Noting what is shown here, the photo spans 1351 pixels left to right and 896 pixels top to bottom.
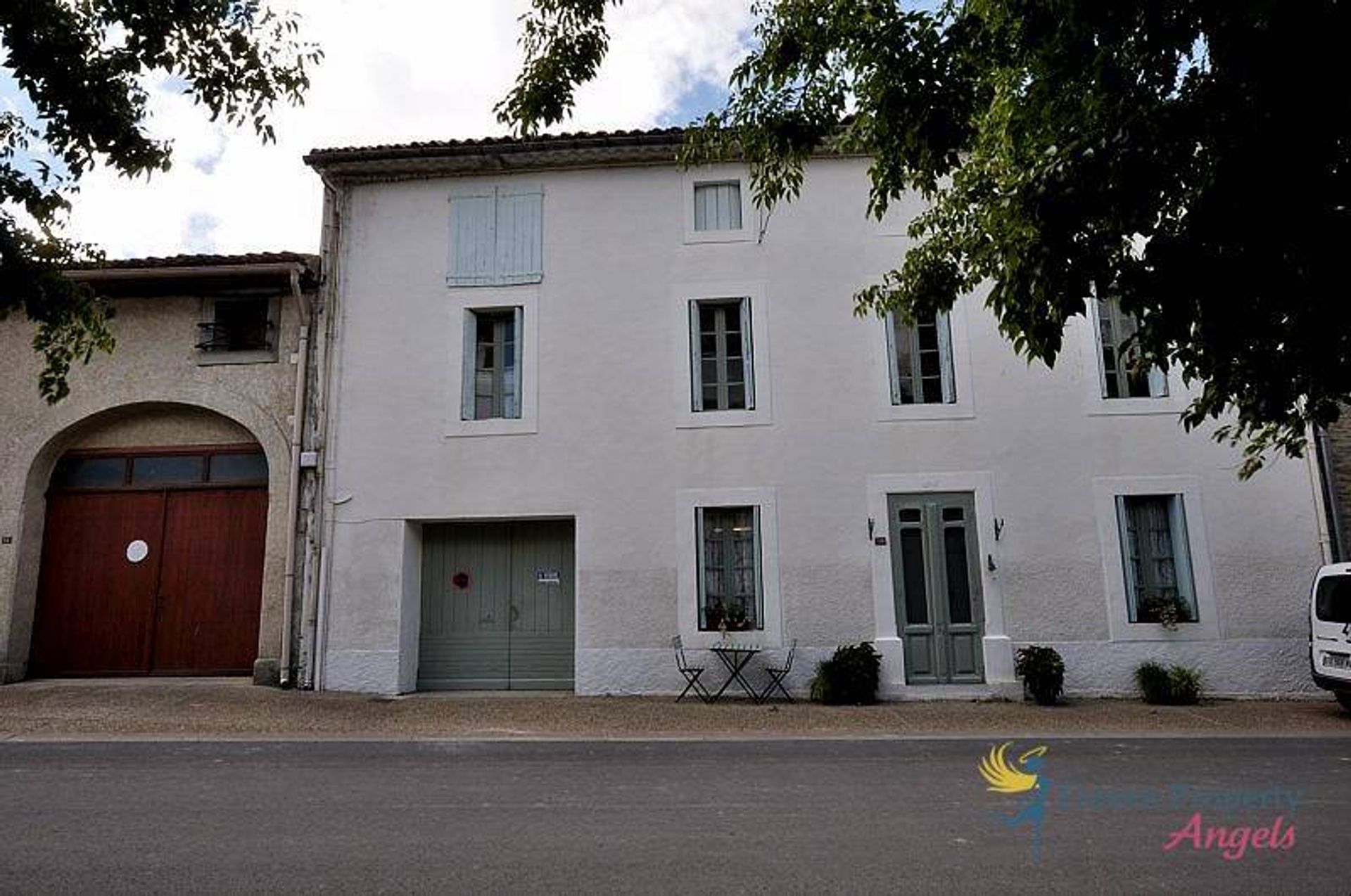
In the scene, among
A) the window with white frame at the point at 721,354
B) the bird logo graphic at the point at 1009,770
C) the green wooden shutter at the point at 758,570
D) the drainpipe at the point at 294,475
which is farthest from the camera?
the window with white frame at the point at 721,354

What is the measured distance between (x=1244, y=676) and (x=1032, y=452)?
3.67 m

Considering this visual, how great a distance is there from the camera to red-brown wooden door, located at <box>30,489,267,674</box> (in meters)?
12.1

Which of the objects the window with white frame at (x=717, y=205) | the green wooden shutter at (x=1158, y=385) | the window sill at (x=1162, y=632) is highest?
the window with white frame at (x=717, y=205)

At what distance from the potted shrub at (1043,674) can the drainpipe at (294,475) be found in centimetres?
923

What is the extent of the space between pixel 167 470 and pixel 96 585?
1.84m

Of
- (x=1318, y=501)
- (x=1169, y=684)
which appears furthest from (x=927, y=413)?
(x=1318, y=501)

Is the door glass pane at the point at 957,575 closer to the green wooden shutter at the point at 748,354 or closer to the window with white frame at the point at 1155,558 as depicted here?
the window with white frame at the point at 1155,558

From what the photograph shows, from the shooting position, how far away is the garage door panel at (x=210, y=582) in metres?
12.1

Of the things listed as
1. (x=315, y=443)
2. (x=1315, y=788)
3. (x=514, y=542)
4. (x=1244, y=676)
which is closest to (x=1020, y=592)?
(x=1244, y=676)

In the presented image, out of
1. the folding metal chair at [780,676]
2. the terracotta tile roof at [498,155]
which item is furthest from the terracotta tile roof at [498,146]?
the folding metal chair at [780,676]

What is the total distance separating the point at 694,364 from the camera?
473 inches

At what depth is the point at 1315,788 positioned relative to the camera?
6.12 m

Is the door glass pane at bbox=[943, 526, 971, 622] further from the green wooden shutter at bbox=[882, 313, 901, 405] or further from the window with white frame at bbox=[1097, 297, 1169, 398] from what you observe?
the window with white frame at bbox=[1097, 297, 1169, 398]

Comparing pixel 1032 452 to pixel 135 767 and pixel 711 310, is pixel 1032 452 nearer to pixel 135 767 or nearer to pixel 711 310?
pixel 711 310
